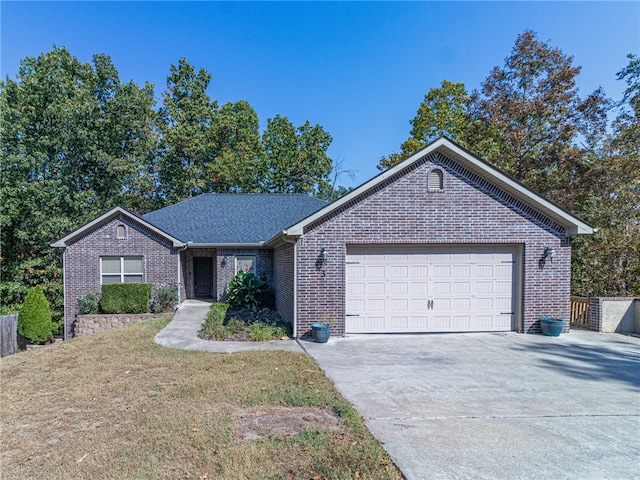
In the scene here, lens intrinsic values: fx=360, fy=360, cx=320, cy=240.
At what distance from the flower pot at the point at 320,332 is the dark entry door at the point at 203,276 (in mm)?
10047

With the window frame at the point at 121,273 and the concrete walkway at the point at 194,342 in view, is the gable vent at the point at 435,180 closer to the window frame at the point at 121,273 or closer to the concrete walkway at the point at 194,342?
the concrete walkway at the point at 194,342

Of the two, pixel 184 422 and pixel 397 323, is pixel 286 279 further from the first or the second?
pixel 184 422

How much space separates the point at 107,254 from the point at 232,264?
4897mm

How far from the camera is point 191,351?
786 cm

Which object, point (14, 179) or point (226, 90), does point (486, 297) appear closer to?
point (14, 179)

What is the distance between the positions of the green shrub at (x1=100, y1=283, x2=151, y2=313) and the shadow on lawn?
1261cm

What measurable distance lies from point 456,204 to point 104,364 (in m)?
8.96

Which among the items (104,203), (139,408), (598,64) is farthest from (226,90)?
(139,408)

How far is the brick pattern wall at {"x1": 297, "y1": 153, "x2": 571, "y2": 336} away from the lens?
9125 millimetres

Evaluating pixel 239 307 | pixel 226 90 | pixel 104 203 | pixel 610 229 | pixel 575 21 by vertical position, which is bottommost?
pixel 239 307

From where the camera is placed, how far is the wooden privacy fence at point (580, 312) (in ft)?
35.1

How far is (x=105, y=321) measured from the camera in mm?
13695

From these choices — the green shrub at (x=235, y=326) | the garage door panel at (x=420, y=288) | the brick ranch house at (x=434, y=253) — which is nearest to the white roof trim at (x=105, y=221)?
the green shrub at (x=235, y=326)

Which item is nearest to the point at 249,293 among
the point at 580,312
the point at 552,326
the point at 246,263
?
the point at 246,263
